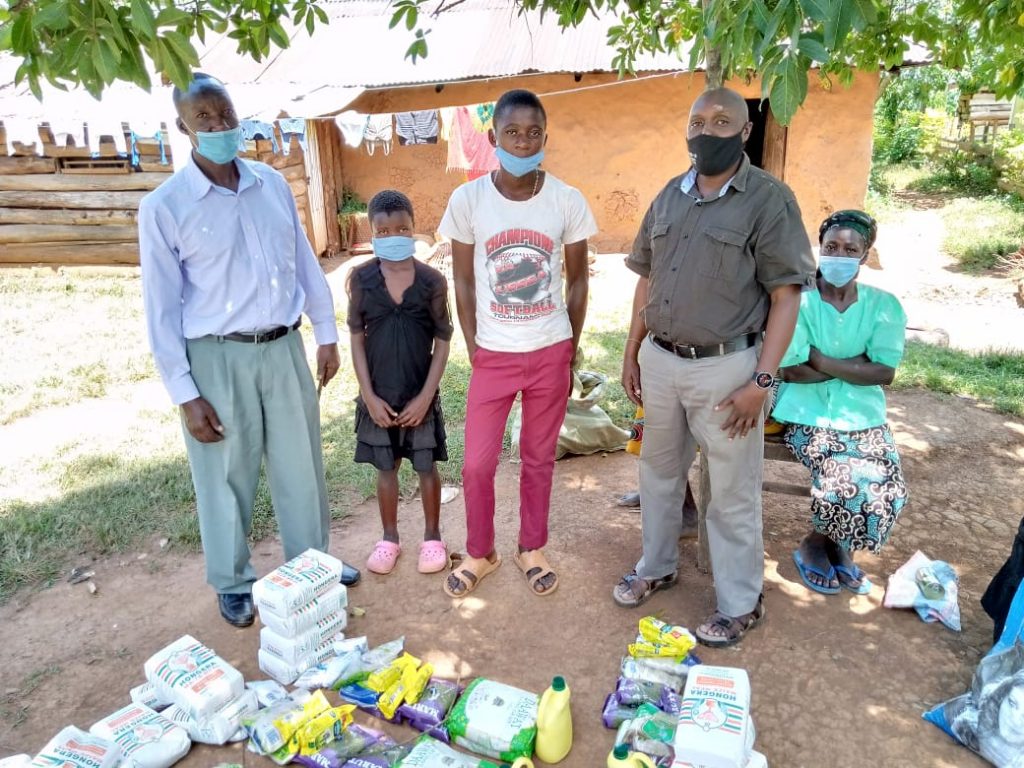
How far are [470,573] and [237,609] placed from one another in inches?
38.9

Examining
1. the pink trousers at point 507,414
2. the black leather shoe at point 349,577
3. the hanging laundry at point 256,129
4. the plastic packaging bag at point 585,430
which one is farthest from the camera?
the hanging laundry at point 256,129

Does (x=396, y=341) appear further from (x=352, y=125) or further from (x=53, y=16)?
(x=352, y=125)

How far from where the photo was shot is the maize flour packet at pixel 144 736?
2.36 m

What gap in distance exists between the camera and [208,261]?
281 cm

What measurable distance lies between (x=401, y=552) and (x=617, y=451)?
1.74m

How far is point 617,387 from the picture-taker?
19.1ft

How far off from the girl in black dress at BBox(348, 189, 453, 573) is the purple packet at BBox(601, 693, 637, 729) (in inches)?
53.2

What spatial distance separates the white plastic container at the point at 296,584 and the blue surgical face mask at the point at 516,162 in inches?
65.5

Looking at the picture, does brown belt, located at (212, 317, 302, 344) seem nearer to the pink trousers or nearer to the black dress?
the black dress

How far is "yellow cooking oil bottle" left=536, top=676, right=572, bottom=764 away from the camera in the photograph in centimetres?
239

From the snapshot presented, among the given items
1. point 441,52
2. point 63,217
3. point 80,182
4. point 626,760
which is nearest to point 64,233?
point 63,217

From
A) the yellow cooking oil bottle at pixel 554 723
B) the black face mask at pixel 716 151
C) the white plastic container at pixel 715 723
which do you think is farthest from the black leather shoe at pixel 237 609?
the black face mask at pixel 716 151

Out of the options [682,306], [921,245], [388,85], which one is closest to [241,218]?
[682,306]

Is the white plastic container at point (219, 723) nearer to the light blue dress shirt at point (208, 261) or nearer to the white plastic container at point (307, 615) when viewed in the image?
the white plastic container at point (307, 615)
